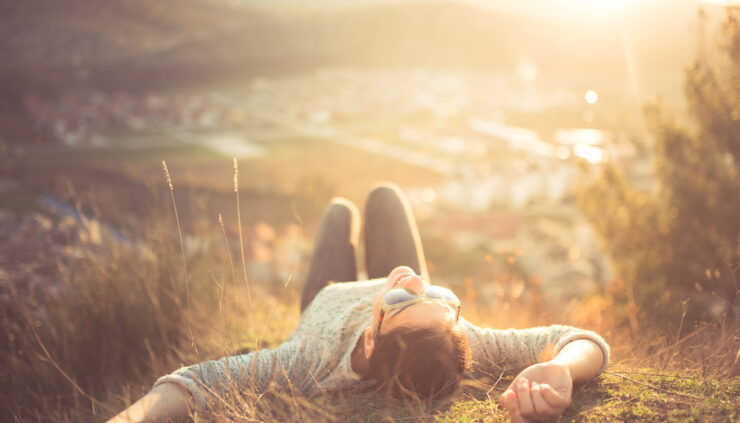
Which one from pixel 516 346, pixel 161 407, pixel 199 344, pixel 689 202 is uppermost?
pixel 689 202

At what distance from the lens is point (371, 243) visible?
231 cm

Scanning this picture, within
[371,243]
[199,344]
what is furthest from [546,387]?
[199,344]

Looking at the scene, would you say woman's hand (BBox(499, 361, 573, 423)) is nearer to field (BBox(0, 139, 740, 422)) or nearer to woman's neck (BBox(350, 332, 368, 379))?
field (BBox(0, 139, 740, 422))

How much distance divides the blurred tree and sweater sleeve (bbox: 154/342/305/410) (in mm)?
2831

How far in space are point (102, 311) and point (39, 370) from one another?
36 cm

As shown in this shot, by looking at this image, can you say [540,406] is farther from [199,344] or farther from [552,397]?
[199,344]

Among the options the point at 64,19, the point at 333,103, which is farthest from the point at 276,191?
the point at 333,103

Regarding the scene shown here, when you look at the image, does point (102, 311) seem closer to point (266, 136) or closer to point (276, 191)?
point (276, 191)

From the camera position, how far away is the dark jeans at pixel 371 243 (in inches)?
87.2

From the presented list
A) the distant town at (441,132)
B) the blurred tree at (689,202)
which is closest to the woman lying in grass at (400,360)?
the distant town at (441,132)

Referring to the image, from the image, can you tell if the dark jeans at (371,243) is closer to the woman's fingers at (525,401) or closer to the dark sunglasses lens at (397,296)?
the dark sunglasses lens at (397,296)

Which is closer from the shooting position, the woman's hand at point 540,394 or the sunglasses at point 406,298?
the woman's hand at point 540,394

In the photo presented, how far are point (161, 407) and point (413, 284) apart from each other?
2.43 feet

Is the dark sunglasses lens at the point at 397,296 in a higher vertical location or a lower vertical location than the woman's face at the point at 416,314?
higher
